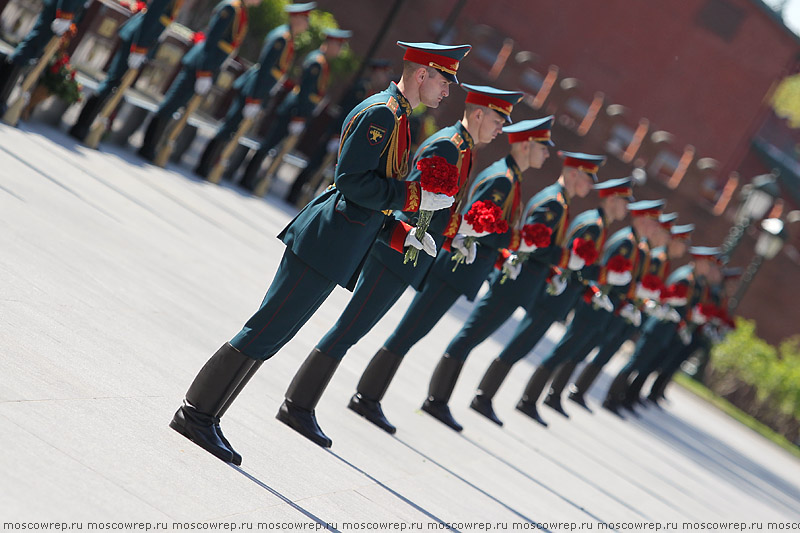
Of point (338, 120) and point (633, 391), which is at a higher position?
point (338, 120)

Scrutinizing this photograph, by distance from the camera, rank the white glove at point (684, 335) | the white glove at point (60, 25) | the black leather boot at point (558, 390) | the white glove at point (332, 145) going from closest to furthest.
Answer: the white glove at point (60, 25) → the black leather boot at point (558, 390) → the white glove at point (684, 335) → the white glove at point (332, 145)

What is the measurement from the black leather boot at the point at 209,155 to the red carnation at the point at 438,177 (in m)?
10.2

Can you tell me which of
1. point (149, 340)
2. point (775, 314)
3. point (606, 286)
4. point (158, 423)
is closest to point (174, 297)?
point (149, 340)

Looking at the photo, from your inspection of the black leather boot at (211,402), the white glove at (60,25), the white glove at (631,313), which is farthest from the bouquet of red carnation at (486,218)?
the white glove at (631,313)

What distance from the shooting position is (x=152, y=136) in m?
14.2

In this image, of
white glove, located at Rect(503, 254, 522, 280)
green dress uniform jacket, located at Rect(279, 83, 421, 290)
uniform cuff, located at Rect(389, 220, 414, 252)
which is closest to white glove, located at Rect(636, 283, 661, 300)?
white glove, located at Rect(503, 254, 522, 280)

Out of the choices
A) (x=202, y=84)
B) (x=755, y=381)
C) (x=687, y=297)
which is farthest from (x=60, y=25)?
(x=755, y=381)

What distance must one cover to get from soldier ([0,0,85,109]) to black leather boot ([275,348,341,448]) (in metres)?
6.20

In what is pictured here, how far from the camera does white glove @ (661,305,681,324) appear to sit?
47.1ft

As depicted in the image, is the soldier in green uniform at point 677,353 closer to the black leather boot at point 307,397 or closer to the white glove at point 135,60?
the white glove at point 135,60

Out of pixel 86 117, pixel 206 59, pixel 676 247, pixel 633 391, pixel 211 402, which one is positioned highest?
pixel 676 247

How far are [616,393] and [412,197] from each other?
10.4 m

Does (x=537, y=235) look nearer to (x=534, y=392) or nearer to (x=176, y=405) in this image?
(x=534, y=392)

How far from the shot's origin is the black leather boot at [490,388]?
9750 millimetres
